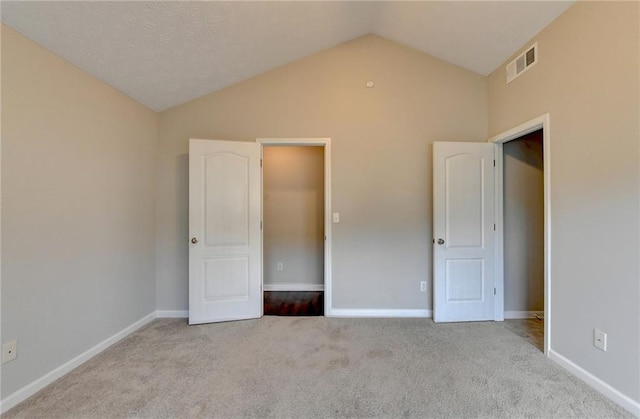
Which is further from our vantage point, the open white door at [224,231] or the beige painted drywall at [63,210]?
the open white door at [224,231]

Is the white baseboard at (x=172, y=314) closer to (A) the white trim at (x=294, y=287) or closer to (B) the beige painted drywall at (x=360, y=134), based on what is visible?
(B) the beige painted drywall at (x=360, y=134)

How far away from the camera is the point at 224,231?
9.88 ft

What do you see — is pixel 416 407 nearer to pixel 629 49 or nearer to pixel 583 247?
pixel 583 247

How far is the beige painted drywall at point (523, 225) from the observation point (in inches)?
120

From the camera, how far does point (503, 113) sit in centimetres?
285

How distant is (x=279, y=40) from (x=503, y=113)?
2.47 metres

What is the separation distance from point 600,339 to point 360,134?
265 cm

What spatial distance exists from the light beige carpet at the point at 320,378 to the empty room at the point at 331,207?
19 mm

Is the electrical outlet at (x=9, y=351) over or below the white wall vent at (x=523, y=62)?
below

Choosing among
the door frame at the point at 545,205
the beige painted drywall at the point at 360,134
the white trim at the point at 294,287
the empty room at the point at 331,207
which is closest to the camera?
the empty room at the point at 331,207

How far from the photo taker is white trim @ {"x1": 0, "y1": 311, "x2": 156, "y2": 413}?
5.54 ft

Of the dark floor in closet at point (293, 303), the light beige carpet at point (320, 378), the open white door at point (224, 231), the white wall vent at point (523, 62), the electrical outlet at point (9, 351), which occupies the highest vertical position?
the white wall vent at point (523, 62)

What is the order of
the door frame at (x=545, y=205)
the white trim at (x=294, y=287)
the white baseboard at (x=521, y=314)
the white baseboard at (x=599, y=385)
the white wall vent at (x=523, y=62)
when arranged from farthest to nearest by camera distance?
the white trim at (x=294, y=287) < the white baseboard at (x=521, y=314) < the white wall vent at (x=523, y=62) < the door frame at (x=545, y=205) < the white baseboard at (x=599, y=385)

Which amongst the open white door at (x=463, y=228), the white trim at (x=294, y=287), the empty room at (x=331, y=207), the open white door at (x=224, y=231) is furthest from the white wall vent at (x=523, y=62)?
the white trim at (x=294, y=287)
